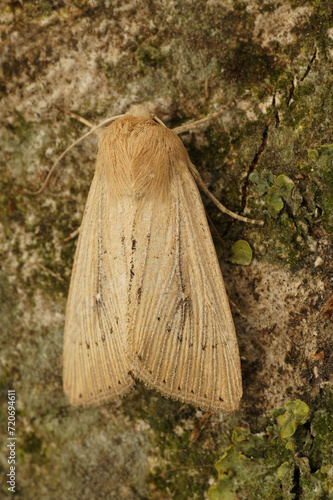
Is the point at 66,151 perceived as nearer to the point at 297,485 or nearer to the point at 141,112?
the point at 141,112

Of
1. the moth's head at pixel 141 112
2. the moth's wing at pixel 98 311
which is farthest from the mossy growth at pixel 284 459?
the moth's head at pixel 141 112

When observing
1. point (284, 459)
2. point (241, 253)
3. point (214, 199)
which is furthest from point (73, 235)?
point (284, 459)

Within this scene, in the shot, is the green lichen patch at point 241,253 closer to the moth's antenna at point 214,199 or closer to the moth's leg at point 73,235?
the moth's antenna at point 214,199

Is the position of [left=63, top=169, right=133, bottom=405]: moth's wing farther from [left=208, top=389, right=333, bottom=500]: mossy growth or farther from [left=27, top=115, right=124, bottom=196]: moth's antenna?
[left=208, top=389, right=333, bottom=500]: mossy growth

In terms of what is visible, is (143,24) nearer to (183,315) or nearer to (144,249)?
(144,249)

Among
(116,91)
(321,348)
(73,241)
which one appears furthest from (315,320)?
(116,91)

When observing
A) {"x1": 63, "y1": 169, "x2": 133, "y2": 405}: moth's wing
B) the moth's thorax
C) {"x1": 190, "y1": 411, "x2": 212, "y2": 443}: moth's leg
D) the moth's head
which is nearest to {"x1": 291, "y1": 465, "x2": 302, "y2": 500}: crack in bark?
{"x1": 190, "y1": 411, "x2": 212, "y2": 443}: moth's leg
